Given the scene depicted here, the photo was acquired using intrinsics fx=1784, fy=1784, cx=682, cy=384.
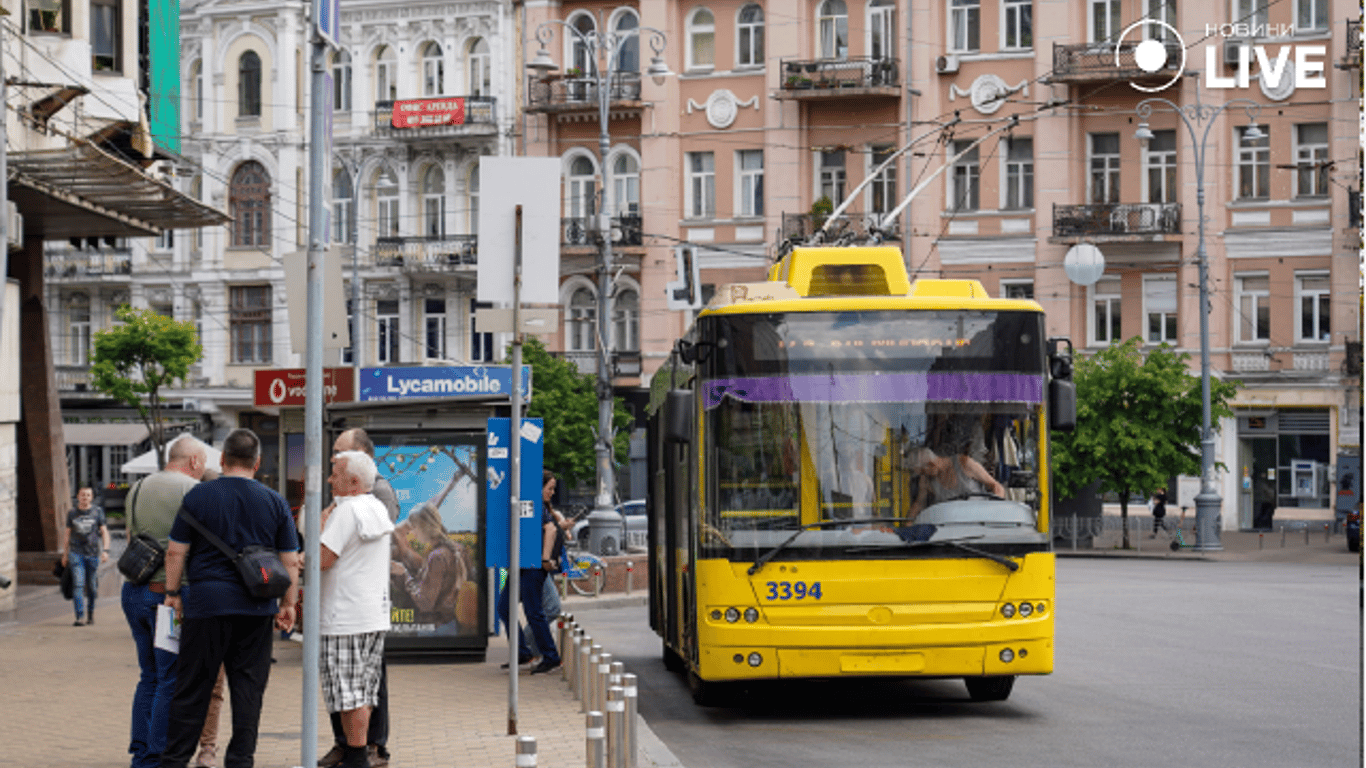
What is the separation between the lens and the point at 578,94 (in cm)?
4766

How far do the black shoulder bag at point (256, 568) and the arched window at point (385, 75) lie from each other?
145 ft

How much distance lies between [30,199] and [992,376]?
1614cm

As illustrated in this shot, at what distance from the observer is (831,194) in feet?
152

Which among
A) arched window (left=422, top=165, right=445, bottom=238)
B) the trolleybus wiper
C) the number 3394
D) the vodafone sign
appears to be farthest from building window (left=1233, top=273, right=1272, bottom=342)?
the number 3394

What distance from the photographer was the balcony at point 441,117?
162 feet

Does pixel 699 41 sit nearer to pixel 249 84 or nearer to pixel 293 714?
pixel 249 84

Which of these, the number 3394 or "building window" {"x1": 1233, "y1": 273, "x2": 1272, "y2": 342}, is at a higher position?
"building window" {"x1": 1233, "y1": 273, "x2": 1272, "y2": 342}

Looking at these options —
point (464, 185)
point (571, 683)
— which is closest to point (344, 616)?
point (571, 683)

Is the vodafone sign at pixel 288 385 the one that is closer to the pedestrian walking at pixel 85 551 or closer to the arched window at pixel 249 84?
the pedestrian walking at pixel 85 551

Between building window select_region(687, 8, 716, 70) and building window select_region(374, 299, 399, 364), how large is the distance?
450 inches

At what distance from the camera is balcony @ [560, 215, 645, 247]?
1859 inches

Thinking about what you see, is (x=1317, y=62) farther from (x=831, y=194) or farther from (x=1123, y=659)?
(x=1123, y=659)

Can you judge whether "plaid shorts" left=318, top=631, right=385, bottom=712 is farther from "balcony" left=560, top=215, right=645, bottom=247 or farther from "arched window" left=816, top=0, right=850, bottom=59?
"arched window" left=816, top=0, right=850, bottom=59

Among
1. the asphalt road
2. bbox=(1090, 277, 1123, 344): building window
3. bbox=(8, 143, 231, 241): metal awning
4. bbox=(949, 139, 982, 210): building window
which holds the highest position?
bbox=(949, 139, 982, 210): building window
